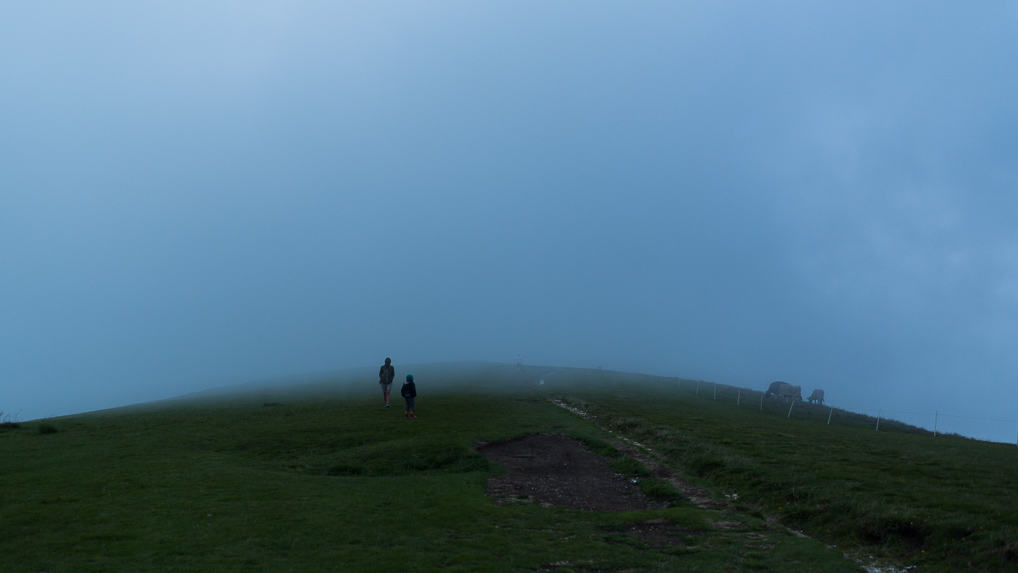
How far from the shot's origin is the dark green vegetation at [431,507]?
50.8ft

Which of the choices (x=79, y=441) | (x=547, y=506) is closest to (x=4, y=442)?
(x=79, y=441)

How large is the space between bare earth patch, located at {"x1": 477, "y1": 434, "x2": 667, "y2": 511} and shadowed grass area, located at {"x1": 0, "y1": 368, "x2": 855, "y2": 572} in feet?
4.26

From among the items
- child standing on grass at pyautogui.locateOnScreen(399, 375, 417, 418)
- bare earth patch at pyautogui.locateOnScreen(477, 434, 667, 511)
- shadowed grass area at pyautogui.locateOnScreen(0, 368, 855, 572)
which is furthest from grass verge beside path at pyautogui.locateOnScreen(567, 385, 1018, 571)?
child standing on grass at pyautogui.locateOnScreen(399, 375, 417, 418)

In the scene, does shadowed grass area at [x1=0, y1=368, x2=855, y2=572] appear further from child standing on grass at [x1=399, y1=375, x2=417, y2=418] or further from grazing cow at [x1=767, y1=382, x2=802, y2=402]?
grazing cow at [x1=767, y1=382, x2=802, y2=402]

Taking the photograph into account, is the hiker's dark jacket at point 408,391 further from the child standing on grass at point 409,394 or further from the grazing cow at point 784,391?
the grazing cow at point 784,391

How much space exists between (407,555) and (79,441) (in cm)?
2671

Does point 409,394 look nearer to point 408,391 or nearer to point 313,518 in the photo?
point 408,391

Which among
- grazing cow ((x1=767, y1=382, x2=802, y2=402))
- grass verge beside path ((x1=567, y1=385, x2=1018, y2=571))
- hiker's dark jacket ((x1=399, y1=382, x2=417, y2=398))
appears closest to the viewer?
grass verge beside path ((x1=567, y1=385, x2=1018, y2=571))

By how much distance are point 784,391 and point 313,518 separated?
9831 centimetres

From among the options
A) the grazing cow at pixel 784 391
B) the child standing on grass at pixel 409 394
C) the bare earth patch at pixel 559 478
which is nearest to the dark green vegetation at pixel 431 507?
the bare earth patch at pixel 559 478

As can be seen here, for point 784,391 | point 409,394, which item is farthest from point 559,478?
point 784,391

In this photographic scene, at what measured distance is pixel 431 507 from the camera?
2083 cm

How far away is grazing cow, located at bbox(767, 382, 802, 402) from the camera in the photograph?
9688cm

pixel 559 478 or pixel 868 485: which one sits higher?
pixel 868 485
